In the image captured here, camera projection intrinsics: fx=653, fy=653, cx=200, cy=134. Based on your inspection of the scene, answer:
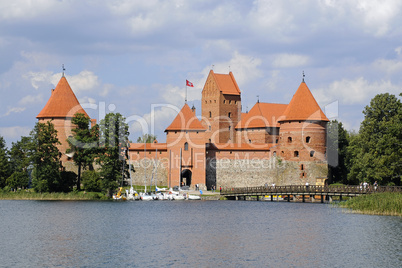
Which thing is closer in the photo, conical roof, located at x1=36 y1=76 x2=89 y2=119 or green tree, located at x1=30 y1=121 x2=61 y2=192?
green tree, located at x1=30 y1=121 x2=61 y2=192

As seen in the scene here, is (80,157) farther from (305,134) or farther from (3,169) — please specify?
(305,134)

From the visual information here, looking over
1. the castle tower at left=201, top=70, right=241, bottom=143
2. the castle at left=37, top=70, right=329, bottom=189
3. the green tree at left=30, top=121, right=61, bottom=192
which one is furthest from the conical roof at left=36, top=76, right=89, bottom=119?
the castle tower at left=201, top=70, right=241, bottom=143

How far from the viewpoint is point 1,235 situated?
964 inches

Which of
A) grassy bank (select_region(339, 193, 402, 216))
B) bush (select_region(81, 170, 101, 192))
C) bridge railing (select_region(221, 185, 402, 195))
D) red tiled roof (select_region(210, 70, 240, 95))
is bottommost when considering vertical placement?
grassy bank (select_region(339, 193, 402, 216))

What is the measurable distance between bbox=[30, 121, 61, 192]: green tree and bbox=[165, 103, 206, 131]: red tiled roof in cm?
1018

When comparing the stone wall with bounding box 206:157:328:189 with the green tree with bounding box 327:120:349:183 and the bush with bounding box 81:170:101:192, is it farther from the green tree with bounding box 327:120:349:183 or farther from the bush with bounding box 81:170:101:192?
the bush with bounding box 81:170:101:192

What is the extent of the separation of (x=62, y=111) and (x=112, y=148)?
30.9ft

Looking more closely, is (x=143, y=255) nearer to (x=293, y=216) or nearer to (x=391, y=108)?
(x=293, y=216)

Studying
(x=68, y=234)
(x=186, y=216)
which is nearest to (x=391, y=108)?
(x=186, y=216)

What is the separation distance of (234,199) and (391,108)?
12.4m

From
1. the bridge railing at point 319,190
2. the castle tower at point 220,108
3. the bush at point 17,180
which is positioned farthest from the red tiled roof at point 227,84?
the bush at point 17,180

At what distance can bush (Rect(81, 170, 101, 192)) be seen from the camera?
4453cm

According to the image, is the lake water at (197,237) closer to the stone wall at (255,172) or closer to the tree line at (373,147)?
the tree line at (373,147)

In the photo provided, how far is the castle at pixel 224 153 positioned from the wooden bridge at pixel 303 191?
169 inches
